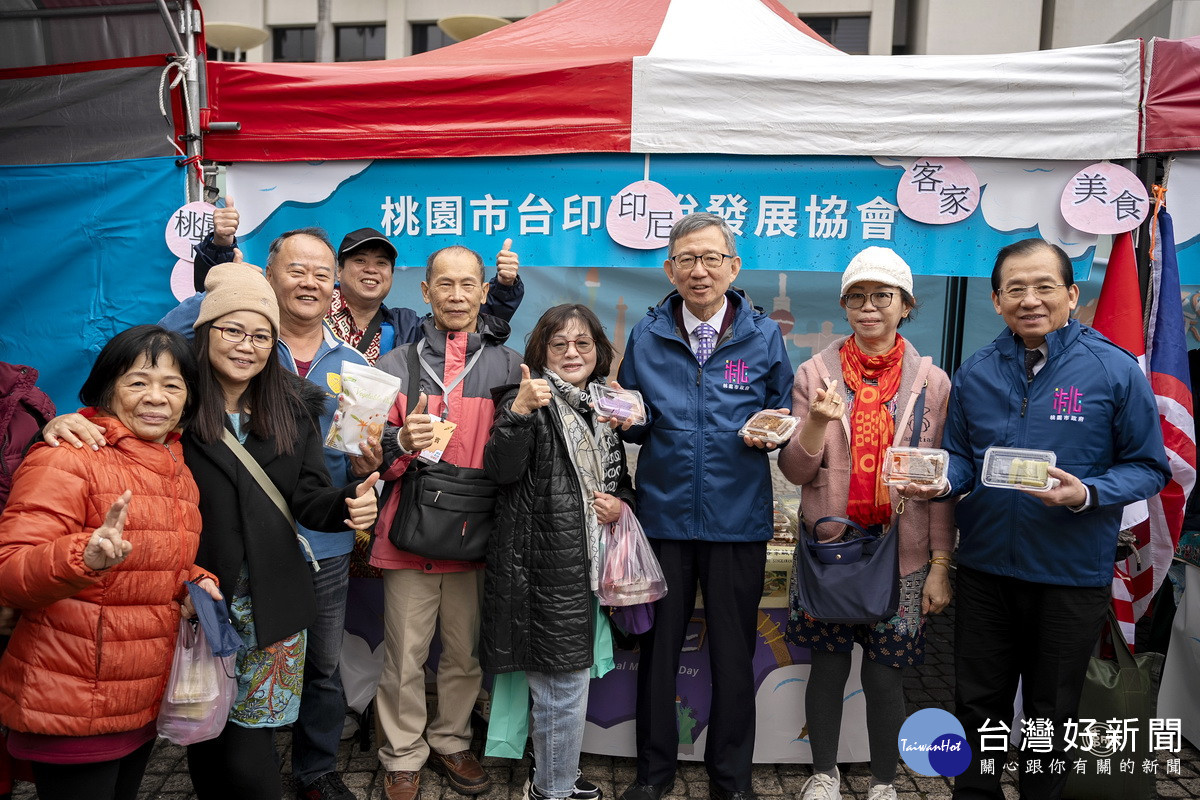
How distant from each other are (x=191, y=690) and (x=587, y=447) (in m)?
1.37

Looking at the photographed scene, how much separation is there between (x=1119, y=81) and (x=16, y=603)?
4082 millimetres

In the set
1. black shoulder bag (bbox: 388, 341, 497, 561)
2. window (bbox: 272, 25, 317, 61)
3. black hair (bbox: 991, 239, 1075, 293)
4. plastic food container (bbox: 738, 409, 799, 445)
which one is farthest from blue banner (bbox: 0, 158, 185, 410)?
window (bbox: 272, 25, 317, 61)

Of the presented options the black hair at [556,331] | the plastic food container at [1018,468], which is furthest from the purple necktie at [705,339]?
the plastic food container at [1018,468]

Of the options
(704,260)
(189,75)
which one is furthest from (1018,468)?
(189,75)

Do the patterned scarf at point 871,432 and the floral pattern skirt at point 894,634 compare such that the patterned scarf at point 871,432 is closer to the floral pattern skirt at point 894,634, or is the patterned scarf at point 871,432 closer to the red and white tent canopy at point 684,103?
the floral pattern skirt at point 894,634

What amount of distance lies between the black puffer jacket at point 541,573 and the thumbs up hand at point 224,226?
136 cm

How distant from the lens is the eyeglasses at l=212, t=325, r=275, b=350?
7.36ft

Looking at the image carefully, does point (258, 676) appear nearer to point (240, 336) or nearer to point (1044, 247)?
point (240, 336)

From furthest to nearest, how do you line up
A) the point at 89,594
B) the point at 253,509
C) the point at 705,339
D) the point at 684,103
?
the point at 684,103 → the point at 705,339 → the point at 253,509 → the point at 89,594

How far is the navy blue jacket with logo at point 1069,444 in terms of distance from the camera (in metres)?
2.52

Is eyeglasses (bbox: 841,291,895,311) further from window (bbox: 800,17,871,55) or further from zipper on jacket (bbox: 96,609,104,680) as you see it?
window (bbox: 800,17,871,55)

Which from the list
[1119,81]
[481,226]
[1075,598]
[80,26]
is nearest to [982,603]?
[1075,598]

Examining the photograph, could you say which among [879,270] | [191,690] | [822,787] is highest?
[879,270]

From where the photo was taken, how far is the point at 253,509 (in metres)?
2.23
